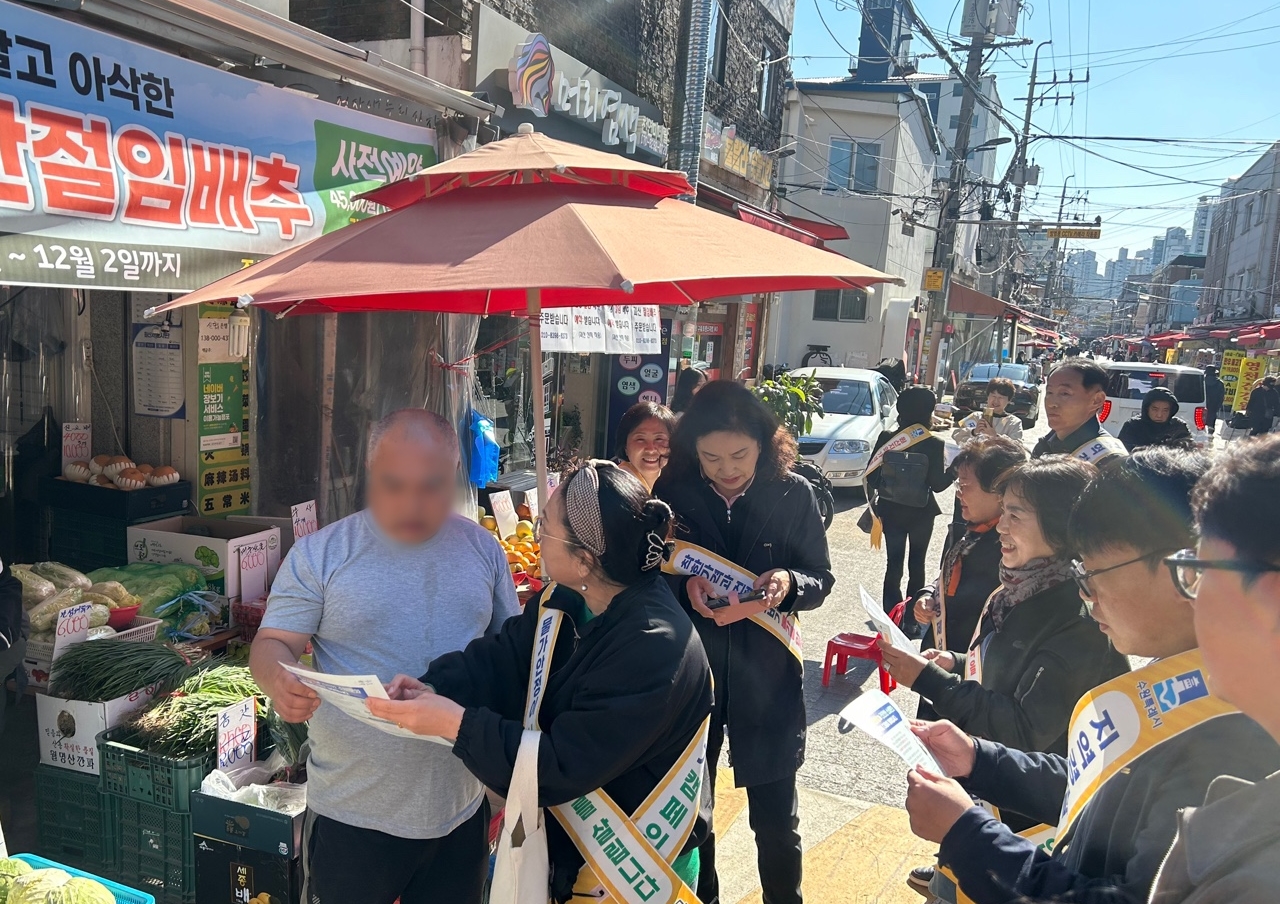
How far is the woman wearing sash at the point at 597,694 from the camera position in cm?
184

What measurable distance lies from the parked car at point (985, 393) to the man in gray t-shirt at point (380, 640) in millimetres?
8849

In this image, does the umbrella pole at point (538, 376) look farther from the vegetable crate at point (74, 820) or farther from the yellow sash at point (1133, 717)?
the vegetable crate at point (74, 820)

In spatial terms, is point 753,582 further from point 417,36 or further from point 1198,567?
point 417,36

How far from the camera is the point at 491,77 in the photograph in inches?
292

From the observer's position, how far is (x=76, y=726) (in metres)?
3.38

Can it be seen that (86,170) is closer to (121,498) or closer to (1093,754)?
(121,498)

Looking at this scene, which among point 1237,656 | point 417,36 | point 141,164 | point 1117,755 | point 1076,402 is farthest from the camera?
point 417,36

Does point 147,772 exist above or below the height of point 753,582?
below

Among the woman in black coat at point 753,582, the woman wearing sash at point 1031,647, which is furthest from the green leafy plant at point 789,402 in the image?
the woman wearing sash at point 1031,647

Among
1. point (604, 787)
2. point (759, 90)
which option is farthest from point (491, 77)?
point (759, 90)

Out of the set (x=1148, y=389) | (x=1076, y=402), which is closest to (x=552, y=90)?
(x=1076, y=402)

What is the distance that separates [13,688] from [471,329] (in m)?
3.85

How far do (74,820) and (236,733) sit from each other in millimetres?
768

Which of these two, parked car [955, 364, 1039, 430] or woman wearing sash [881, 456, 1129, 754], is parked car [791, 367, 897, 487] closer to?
parked car [955, 364, 1039, 430]
